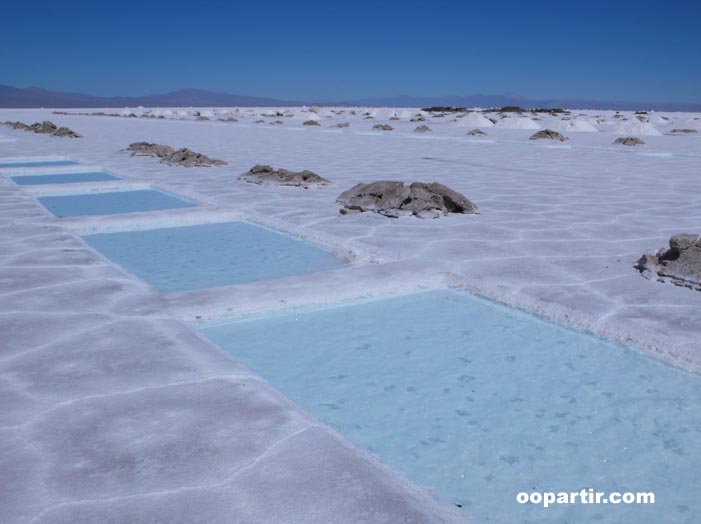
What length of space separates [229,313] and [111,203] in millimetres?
3537

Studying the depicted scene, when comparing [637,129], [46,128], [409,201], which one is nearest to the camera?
[409,201]

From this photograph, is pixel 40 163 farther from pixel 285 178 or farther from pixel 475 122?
pixel 475 122

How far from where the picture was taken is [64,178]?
7508mm

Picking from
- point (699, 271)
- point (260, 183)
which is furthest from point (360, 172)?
point (699, 271)

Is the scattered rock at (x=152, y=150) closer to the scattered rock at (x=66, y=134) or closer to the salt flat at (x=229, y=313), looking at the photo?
the salt flat at (x=229, y=313)

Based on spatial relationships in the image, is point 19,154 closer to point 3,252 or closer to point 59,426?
point 3,252

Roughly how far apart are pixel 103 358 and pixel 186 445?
63 cm

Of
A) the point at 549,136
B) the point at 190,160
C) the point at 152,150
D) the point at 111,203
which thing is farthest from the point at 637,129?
the point at 111,203

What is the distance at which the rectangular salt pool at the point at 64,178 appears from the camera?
721 centimetres

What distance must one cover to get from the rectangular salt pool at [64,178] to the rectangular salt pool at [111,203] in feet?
3.62

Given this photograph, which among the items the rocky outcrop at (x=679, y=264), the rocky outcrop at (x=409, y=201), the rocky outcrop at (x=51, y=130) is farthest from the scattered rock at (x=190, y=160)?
the rocky outcrop at (x=51, y=130)

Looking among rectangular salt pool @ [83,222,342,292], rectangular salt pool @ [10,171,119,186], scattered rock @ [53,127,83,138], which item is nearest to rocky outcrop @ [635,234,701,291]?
rectangular salt pool @ [83,222,342,292]

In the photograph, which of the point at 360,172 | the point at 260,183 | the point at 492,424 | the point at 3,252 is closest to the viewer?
the point at 492,424

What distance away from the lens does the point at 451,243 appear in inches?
148
